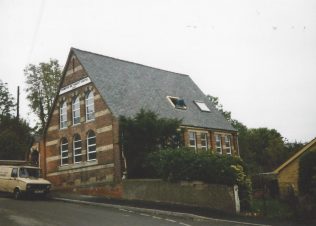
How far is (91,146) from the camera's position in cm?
2947

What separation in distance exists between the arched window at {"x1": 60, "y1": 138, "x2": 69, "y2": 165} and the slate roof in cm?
595

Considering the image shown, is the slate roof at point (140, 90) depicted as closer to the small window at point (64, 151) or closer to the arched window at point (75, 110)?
the arched window at point (75, 110)

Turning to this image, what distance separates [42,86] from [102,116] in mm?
22264

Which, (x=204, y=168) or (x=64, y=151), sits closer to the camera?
(x=204, y=168)

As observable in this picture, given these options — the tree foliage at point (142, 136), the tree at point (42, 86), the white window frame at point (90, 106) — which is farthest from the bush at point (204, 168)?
the tree at point (42, 86)

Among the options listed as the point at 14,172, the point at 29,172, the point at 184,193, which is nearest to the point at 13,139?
the point at 29,172

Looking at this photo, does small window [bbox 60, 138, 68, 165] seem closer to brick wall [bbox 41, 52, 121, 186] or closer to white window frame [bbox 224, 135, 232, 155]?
brick wall [bbox 41, 52, 121, 186]

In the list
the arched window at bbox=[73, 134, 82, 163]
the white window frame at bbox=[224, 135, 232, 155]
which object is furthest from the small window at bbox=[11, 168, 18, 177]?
the white window frame at bbox=[224, 135, 232, 155]

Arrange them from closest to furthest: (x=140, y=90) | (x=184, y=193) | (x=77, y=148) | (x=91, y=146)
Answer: (x=184, y=193) → (x=91, y=146) → (x=77, y=148) → (x=140, y=90)

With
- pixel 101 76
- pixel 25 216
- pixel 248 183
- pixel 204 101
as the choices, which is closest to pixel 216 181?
pixel 248 183

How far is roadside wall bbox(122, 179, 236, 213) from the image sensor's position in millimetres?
19438

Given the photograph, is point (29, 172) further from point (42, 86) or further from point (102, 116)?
point (42, 86)

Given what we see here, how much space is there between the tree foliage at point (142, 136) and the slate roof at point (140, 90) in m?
2.15

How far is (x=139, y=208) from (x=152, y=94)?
14620 millimetres
